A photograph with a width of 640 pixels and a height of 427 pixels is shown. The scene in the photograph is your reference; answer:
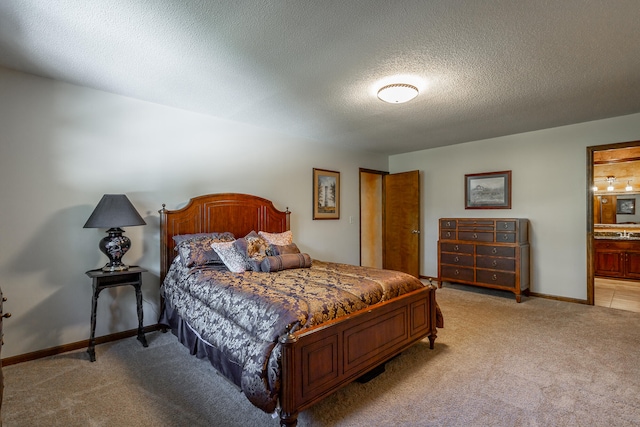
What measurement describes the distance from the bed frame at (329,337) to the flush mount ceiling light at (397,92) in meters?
1.74

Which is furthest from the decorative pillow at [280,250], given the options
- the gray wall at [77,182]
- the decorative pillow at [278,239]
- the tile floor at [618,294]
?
the tile floor at [618,294]

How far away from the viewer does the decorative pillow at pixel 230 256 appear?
2.99m

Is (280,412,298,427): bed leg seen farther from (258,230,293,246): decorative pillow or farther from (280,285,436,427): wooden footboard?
(258,230,293,246): decorative pillow

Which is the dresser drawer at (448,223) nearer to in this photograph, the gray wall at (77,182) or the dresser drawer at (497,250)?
the dresser drawer at (497,250)

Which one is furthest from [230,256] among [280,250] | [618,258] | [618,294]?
[618,258]

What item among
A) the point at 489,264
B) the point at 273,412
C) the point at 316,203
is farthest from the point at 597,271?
the point at 273,412

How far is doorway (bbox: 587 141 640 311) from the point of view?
4.92 metres

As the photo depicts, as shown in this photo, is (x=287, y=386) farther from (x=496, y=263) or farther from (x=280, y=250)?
(x=496, y=263)

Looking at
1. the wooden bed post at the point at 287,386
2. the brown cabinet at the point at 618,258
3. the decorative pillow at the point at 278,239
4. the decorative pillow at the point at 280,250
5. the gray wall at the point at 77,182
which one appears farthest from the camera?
the brown cabinet at the point at 618,258

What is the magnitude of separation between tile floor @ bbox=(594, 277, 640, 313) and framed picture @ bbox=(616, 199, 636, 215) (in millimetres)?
1411

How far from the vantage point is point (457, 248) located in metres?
4.87

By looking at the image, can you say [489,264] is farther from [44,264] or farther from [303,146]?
[44,264]

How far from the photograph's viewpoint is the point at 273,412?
5.71ft

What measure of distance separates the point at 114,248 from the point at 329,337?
214 centimetres
